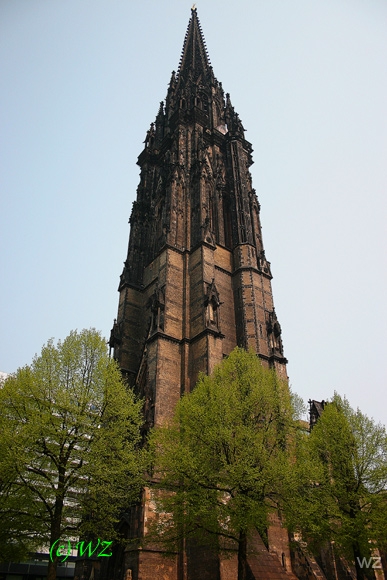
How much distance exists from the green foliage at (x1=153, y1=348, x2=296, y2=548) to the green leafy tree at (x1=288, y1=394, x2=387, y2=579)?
994mm

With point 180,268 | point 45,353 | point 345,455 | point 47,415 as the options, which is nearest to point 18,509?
point 47,415

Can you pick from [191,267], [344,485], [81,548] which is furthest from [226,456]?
[191,267]

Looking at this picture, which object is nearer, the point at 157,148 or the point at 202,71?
the point at 157,148

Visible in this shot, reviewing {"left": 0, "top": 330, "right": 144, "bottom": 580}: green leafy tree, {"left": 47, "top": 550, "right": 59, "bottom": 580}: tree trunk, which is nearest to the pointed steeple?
{"left": 0, "top": 330, "right": 144, "bottom": 580}: green leafy tree

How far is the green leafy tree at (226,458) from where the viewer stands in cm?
1452

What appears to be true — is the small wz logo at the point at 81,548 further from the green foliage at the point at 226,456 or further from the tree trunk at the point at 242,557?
the tree trunk at the point at 242,557

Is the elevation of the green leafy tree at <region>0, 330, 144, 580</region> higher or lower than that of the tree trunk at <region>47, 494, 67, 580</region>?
higher

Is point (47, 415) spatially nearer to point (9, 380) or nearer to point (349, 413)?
point (9, 380)

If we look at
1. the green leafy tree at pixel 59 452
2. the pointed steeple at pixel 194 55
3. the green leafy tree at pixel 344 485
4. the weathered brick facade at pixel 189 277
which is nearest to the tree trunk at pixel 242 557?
the green leafy tree at pixel 344 485

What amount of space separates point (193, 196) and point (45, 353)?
61.9ft

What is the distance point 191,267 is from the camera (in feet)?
92.6

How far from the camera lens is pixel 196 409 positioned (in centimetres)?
1658

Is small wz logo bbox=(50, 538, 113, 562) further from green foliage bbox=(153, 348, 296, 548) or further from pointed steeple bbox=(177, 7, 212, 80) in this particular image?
pointed steeple bbox=(177, 7, 212, 80)

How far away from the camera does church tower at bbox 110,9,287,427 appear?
24125mm
